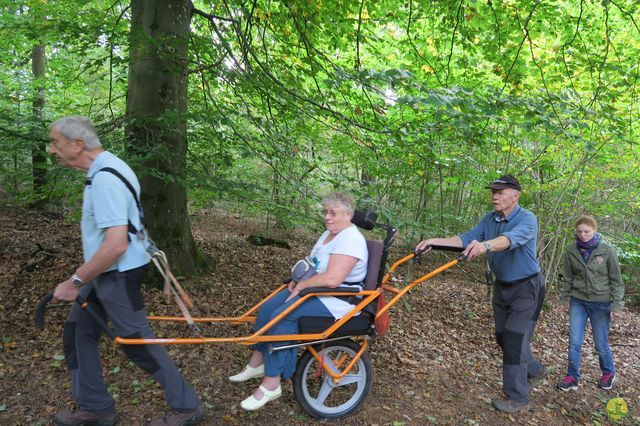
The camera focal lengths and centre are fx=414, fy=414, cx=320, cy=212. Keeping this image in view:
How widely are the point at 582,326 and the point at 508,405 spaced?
169 centimetres

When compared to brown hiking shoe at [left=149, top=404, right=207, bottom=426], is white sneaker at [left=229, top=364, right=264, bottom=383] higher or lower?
higher

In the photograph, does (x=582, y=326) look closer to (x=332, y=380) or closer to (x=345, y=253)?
(x=332, y=380)

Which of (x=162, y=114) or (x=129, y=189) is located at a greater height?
(x=162, y=114)

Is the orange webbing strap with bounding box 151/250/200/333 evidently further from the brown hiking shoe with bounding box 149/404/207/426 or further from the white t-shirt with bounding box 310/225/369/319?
the white t-shirt with bounding box 310/225/369/319

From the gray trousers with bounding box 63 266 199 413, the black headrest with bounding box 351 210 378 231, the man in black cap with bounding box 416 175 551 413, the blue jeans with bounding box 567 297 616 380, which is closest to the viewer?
the gray trousers with bounding box 63 266 199 413

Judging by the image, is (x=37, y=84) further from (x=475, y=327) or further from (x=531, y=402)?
(x=531, y=402)

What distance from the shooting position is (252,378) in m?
3.73

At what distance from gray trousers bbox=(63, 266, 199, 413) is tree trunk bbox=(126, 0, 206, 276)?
6.32 ft

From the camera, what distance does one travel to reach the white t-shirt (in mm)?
3078

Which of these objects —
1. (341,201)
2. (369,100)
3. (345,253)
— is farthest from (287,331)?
(369,100)

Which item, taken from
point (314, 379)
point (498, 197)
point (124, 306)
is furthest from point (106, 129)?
point (498, 197)

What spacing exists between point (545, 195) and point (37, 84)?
38.0 feet

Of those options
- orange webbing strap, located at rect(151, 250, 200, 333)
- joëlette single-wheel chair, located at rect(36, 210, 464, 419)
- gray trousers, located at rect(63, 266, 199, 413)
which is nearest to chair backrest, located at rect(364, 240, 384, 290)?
joëlette single-wheel chair, located at rect(36, 210, 464, 419)

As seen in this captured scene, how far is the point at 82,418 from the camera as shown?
2.79 metres
